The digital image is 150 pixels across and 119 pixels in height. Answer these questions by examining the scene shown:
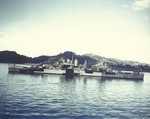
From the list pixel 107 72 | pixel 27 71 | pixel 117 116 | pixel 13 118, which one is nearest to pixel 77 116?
pixel 117 116

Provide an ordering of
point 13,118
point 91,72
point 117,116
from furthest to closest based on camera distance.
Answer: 1. point 91,72
2. point 117,116
3. point 13,118

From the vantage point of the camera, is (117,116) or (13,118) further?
(117,116)

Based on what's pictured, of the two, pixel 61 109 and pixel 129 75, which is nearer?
pixel 61 109

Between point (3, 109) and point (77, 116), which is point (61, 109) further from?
point (3, 109)

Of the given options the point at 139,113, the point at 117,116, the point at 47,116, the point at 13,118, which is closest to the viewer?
the point at 13,118

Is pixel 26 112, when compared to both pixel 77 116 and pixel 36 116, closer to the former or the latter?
pixel 36 116

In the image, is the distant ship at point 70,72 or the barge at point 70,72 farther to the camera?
the distant ship at point 70,72

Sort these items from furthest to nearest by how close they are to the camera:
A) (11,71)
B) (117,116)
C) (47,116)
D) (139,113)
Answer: (11,71) < (139,113) < (117,116) < (47,116)

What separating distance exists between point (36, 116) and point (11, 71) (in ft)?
338

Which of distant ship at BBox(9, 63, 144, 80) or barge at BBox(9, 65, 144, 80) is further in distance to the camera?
distant ship at BBox(9, 63, 144, 80)

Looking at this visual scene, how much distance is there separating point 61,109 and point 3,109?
32.9ft

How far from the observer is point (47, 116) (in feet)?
106

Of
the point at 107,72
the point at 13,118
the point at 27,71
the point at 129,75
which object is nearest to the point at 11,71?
the point at 27,71

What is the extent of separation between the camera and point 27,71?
13025cm
